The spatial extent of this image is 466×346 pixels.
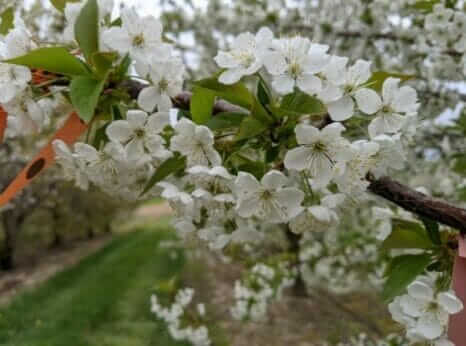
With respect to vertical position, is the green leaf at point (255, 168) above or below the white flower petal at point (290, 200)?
above

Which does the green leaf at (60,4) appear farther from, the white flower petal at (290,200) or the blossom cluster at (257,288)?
the blossom cluster at (257,288)

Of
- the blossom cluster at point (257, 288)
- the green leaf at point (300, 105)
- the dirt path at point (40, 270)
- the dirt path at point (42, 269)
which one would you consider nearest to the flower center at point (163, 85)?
the green leaf at point (300, 105)

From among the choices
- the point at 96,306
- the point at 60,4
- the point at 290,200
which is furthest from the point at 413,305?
the point at 96,306

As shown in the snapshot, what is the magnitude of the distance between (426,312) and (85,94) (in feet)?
2.48

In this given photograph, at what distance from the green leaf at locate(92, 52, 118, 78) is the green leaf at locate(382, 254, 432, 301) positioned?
0.72 metres

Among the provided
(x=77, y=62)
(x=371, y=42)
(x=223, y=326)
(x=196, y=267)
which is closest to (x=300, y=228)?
(x=77, y=62)

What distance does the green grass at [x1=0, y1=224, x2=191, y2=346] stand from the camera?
207 centimetres

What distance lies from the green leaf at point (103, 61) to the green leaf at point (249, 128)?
0.26 m

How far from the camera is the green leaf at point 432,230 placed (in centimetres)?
91

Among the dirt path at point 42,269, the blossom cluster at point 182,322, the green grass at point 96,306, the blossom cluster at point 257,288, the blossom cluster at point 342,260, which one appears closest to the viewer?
the green grass at point 96,306

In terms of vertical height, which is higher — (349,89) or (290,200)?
(349,89)

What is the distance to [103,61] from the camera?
79cm

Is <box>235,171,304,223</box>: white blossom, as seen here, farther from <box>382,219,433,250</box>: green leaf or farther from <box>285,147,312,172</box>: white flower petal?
<box>382,219,433,250</box>: green leaf

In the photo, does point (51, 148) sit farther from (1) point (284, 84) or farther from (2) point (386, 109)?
(2) point (386, 109)
